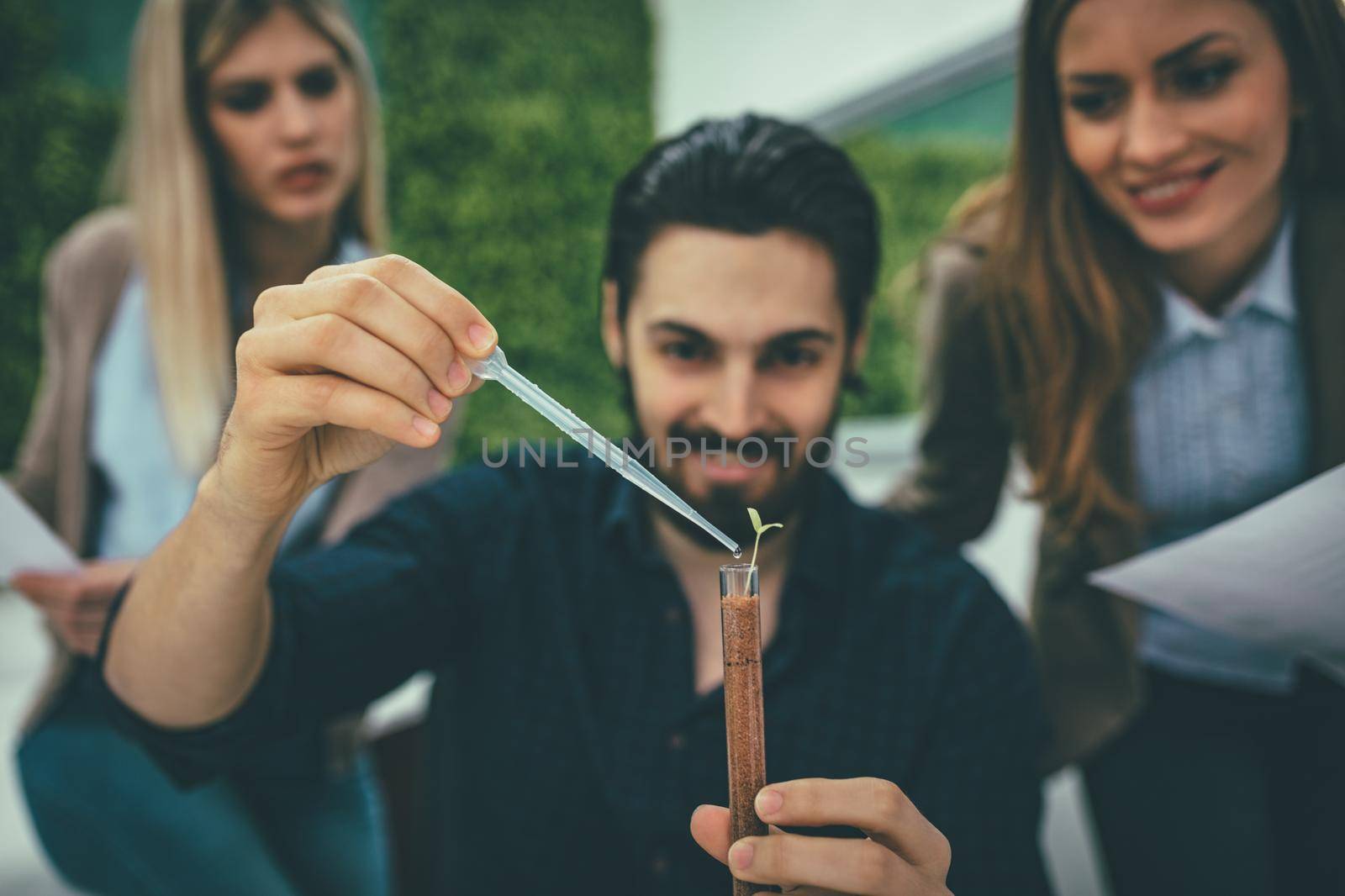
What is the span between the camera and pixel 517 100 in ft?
17.5

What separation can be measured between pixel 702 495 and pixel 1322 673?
0.94 metres

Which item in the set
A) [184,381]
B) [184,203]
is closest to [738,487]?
[184,381]

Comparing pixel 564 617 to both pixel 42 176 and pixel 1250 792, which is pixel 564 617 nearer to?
pixel 1250 792

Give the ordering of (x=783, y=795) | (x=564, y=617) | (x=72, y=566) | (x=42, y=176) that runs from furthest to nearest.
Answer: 1. (x=42, y=176)
2. (x=564, y=617)
3. (x=72, y=566)
4. (x=783, y=795)

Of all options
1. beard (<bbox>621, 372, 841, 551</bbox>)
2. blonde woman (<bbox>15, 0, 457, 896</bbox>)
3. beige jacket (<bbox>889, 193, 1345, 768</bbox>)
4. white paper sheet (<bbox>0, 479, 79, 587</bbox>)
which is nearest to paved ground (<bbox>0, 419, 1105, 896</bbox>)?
beige jacket (<bbox>889, 193, 1345, 768</bbox>)

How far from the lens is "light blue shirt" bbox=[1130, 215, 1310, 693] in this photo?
1190 millimetres

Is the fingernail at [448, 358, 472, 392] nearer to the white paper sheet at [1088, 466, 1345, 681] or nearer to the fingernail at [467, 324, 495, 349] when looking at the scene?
the fingernail at [467, 324, 495, 349]

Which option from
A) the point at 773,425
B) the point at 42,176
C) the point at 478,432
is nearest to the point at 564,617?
the point at 773,425

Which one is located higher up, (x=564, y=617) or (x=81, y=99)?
(x=81, y=99)

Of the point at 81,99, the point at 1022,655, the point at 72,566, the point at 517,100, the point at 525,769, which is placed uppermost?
the point at 517,100

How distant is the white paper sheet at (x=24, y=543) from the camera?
3.59 feet

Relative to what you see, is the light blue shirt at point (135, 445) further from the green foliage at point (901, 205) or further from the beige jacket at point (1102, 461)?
the green foliage at point (901, 205)

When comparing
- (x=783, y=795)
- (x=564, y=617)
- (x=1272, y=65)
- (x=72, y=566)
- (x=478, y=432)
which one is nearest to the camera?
(x=783, y=795)

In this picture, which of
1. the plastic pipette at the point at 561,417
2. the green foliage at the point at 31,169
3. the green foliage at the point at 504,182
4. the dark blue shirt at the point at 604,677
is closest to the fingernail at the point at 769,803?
the plastic pipette at the point at 561,417
